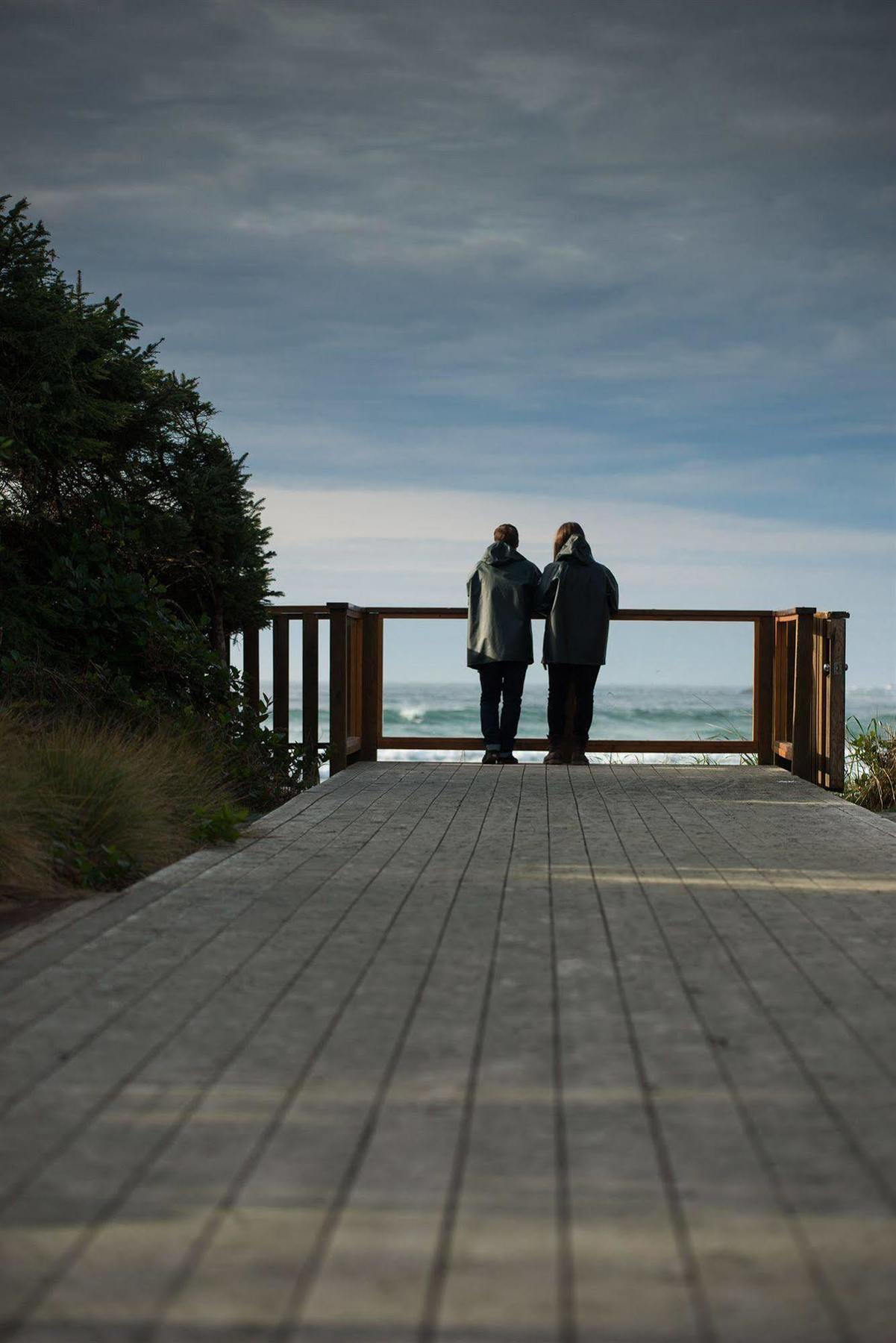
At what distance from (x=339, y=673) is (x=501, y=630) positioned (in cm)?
136

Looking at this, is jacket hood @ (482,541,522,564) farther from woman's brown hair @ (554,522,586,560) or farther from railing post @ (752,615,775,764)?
railing post @ (752,615,775,764)

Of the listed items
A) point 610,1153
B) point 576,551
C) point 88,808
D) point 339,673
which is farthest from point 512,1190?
point 576,551

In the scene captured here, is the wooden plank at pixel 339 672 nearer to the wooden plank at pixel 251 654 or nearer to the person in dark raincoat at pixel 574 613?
the wooden plank at pixel 251 654

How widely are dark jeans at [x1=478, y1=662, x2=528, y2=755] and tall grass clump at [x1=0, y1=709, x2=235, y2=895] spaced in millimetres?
3569

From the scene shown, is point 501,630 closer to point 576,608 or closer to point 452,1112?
point 576,608

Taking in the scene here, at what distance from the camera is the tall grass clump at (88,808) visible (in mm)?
4617

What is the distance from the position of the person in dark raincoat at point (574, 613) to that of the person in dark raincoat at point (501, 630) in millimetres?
172

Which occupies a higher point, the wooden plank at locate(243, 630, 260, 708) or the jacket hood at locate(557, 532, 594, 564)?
the jacket hood at locate(557, 532, 594, 564)

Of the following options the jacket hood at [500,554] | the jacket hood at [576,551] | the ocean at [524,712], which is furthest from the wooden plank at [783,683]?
the ocean at [524,712]

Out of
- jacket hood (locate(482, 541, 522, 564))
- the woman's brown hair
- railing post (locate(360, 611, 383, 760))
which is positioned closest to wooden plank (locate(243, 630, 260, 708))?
railing post (locate(360, 611, 383, 760))

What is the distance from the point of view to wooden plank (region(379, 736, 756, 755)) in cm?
1011

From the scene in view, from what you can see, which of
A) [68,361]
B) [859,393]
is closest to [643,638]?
[68,361]

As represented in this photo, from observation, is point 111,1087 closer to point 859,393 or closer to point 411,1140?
point 411,1140

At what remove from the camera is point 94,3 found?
40.0 feet
